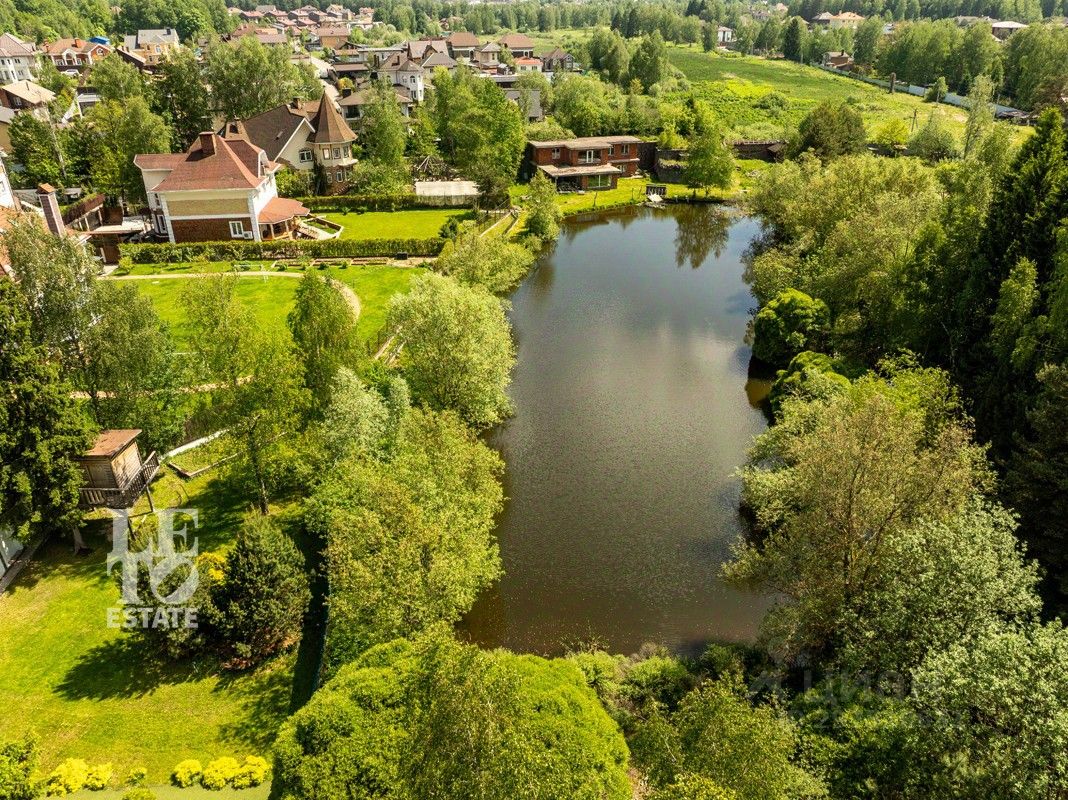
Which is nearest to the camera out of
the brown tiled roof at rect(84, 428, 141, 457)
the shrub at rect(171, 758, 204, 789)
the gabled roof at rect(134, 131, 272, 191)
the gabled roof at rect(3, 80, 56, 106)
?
the shrub at rect(171, 758, 204, 789)

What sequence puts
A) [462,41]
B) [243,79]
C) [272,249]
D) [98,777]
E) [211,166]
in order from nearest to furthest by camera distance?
1. [98,777]
2. [272,249]
3. [211,166]
4. [243,79]
5. [462,41]

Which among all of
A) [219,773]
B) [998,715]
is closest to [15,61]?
[219,773]

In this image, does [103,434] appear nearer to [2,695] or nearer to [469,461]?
[2,695]

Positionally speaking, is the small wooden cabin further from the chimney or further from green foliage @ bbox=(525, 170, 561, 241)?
green foliage @ bbox=(525, 170, 561, 241)

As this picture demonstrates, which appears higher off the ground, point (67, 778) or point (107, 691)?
point (67, 778)

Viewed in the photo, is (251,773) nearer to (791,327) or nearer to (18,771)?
(18,771)

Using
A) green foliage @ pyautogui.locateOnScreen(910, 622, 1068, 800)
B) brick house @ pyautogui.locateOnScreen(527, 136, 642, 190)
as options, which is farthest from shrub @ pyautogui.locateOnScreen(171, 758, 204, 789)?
brick house @ pyautogui.locateOnScreen(527, 136, 642, 190)

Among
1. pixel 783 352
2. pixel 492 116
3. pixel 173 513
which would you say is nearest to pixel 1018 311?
pixel 783 352

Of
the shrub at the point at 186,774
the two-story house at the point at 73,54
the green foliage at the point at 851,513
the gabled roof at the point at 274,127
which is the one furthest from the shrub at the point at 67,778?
the two-story house at the point at 73,54
